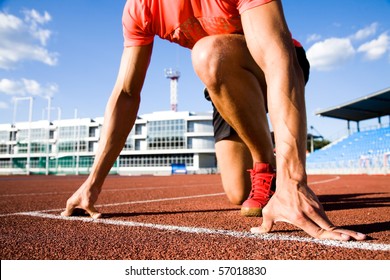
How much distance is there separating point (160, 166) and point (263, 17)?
169ft

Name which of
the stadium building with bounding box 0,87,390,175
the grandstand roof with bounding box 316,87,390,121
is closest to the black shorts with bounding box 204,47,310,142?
the grandstand roof with bounding box 316,87,390,121

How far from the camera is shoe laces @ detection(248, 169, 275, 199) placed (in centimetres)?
210

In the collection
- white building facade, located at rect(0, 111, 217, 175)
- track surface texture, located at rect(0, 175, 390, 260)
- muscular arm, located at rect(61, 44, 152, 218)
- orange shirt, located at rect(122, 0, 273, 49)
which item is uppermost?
white building facade, located at rect(0, 111, 217, 175)

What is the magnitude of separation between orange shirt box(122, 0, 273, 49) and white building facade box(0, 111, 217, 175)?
44299mm

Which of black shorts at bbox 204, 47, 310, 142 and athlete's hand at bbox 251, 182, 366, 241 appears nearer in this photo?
athlete's hand at bbox 251, 182, 366, 241

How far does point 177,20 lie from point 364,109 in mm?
29718

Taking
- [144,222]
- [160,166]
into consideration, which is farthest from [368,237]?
[160,166]

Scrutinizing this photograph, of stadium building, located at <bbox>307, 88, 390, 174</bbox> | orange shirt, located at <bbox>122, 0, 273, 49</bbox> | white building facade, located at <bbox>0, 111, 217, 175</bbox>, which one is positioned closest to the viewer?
orange shirt, located at <bbox>122, 0, 273, 49</bbox>

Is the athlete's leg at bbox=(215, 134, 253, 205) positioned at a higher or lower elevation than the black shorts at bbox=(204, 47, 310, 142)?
lower

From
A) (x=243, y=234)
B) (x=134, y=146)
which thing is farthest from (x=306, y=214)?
(x=134, y=146)

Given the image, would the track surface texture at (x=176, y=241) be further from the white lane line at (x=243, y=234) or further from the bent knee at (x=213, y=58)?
the bent knee at (x=213, y=58)

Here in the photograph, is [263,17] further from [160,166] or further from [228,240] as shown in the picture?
[160,166]

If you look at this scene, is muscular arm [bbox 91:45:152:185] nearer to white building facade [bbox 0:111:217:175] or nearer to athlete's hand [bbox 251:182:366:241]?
athlete's hand [bbox 251:182:366:241]

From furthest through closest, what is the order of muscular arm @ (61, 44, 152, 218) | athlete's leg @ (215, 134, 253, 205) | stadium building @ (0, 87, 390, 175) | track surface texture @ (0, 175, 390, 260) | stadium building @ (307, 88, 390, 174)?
stadium building @ (0, 87, 390, 175)
stadium building @ (307, 88, 390, 174)
athlete's leg @ (215, 134, 253, 205)
muscular arm @ (61, 44, 152, 218)
track surface texture @ (0, 175, 390, 260)
